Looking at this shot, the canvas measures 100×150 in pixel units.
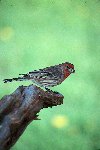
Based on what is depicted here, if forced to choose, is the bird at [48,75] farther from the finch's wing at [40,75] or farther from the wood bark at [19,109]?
the wood bark at [19,109]

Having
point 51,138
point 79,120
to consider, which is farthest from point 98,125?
point 51,138

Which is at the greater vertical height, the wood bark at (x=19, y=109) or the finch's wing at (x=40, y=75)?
the finch's wing at (x=40, y=75)

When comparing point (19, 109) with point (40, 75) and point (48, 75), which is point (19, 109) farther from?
point (48, 75)

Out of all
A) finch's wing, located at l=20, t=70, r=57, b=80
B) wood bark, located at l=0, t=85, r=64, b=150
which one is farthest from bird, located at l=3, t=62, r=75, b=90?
wood bark, located at l=0, t=85, r=64, b=150

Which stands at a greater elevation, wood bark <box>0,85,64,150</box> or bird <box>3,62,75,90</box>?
bird <box>3,62,75,90</box>

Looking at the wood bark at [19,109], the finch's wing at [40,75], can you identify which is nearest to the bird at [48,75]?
the finch's wing at [40,75]

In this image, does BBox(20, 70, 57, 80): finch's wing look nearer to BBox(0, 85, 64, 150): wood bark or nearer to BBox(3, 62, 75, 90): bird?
BBox(3, 62, 75, 90): bird
